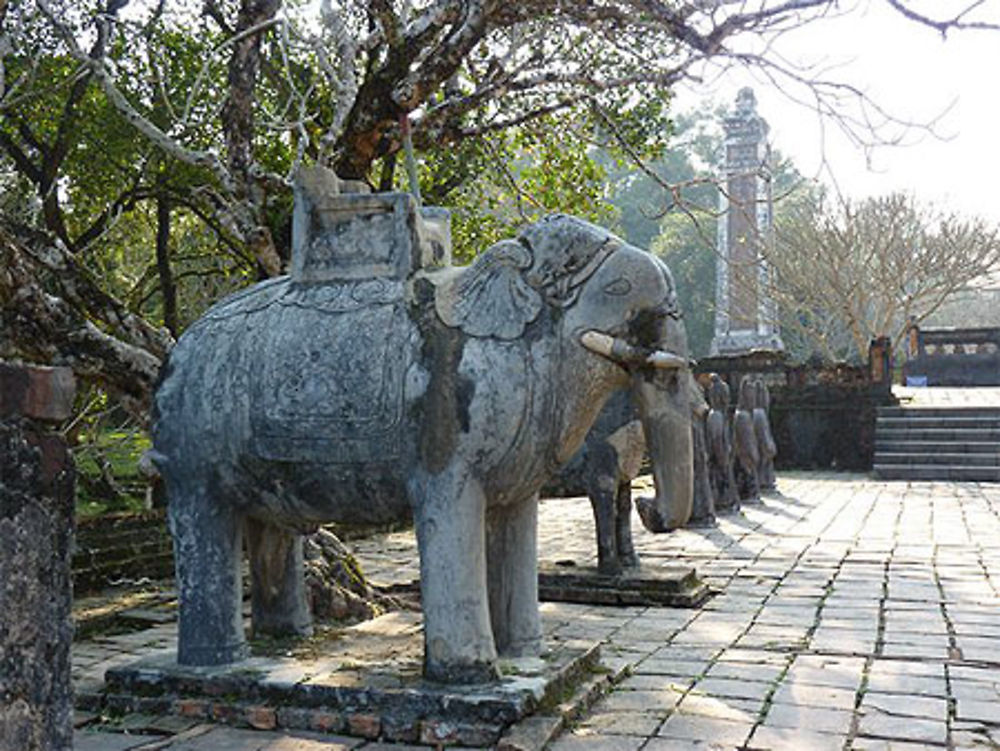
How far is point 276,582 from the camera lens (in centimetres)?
517

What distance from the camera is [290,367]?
453 centimetres

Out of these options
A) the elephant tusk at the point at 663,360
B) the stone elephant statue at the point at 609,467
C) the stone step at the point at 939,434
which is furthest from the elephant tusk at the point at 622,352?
the stone step at the point at 939,434

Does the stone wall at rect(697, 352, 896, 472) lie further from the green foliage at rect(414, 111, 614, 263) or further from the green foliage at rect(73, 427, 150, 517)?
the green foliage at rect(73, 427, 150, 517)

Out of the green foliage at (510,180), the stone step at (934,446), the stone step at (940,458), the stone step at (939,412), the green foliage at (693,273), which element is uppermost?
the green foliage at (693,273)

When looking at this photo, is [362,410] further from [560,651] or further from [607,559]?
[607,559]

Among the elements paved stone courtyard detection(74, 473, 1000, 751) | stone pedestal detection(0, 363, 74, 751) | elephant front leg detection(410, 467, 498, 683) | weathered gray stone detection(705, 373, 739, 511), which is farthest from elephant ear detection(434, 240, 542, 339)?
weathered gray stone detection(705, 373, 739, 511)

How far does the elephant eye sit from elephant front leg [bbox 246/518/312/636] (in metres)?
2.00

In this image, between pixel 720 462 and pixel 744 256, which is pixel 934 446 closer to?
pixel 720 462

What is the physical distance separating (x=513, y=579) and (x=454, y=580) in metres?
0.66

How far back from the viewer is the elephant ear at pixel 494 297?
438 centimetres

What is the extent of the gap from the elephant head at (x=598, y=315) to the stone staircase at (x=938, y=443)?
48.3ft

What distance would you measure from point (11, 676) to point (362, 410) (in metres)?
2.09

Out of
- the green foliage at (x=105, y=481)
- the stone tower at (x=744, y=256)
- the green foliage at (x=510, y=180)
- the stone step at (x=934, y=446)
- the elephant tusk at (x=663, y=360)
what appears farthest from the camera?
the stone tower at (x=744, y=256)

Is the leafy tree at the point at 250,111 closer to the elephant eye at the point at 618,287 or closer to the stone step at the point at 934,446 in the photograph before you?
the elephant eye at the point at 618,287
